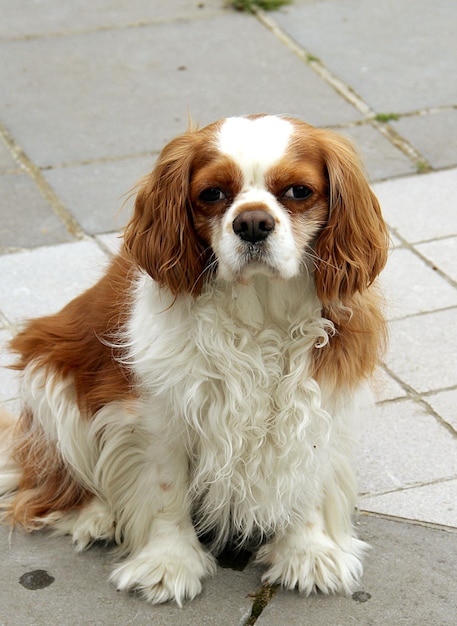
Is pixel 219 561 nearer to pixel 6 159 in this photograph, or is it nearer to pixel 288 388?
pixel 288 388

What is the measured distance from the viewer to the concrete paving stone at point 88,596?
A: 328 centimetres

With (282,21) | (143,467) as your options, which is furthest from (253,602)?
(282,21)

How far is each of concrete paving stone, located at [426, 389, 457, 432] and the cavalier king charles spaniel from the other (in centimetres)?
78

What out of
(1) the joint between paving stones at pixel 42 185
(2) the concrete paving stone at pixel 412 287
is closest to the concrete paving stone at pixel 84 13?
A: (1) the joint between paving stones at pixel 42 185

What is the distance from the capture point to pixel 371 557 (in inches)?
140


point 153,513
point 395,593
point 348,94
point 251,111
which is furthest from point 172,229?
point 348,94

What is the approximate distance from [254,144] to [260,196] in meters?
0.14

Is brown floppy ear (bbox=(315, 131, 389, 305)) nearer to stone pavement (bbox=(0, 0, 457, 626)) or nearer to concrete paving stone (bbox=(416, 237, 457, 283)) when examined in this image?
stone pavement (bbox=(0, 0, 457, 626))

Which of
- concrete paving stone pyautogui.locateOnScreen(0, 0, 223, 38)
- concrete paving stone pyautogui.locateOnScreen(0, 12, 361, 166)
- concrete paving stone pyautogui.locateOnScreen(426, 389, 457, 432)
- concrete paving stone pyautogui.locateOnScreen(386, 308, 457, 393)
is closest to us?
concrete paving stone pyautogui.locateOnScreen(426, 389, 457, 432)

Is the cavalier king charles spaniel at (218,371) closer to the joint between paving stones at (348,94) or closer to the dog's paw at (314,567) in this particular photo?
the dog's paw at (314,567)

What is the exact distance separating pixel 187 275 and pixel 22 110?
3.72 metres

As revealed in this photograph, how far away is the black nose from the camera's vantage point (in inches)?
112

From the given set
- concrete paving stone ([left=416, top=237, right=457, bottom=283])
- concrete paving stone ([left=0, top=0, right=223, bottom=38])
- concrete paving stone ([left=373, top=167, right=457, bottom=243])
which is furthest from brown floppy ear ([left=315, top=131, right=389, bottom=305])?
concrete paving stone ([left=0, top=0, right=223, bottom=38])

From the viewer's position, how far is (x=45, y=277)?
499 cm
